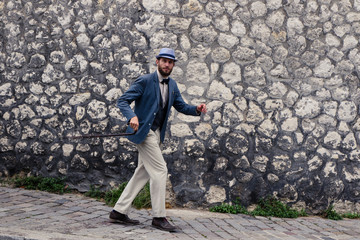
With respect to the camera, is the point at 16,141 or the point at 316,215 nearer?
the point at 316,215

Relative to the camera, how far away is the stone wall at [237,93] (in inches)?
231

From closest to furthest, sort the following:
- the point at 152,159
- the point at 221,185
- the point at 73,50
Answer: the point at 152,159 → the point at 221,185 → the point at 73,50

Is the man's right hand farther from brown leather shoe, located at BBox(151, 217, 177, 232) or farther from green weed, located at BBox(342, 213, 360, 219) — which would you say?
green weed, located at BBox(342, 213, 360, 219)

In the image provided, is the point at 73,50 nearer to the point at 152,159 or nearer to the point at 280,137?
the point at 152,159

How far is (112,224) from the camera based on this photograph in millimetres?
4809

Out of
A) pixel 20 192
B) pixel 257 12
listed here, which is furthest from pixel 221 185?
pixel 20 192

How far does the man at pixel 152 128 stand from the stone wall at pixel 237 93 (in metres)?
1.04

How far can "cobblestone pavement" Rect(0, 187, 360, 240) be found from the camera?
443cm

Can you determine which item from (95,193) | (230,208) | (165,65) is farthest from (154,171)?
(95,193)

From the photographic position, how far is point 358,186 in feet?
19.9

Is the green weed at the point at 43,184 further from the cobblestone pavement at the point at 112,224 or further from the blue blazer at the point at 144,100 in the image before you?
the blue blazer at the point at 144,100

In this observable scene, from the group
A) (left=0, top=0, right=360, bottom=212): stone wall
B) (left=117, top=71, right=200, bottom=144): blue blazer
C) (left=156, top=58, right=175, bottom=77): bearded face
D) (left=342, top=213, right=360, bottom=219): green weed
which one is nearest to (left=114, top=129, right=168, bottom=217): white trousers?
(left=117, top=71, right=200, bottom=144): blue blazer

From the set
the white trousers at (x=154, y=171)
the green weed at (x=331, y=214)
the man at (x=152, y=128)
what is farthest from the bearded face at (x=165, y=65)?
the green weed at (x=331, y=214)

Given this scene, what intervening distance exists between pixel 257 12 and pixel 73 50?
259 cm
